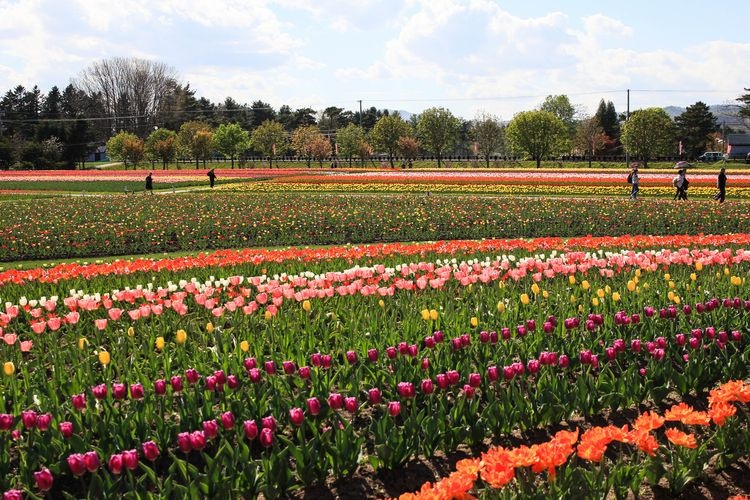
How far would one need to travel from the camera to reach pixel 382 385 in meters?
4.93

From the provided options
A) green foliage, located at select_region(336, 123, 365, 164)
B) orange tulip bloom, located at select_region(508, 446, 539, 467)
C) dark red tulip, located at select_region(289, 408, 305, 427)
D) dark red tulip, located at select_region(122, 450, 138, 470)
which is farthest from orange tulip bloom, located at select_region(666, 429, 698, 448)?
green foliage, located at select_region(336, 123, 365, 164)

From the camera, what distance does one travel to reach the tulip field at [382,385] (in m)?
3.59

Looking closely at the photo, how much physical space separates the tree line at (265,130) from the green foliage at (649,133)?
0.29ft

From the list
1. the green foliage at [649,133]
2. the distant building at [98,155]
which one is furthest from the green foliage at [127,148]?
the green foliage at [649,133]

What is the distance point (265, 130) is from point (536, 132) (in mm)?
31135

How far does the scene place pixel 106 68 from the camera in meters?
104

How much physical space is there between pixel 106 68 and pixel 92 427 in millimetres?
109907

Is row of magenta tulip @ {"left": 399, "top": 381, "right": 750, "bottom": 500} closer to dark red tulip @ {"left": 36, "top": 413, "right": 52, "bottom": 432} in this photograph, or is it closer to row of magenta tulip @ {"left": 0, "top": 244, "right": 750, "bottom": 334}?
dark red tulip @ {"left": 36, "top": 413, "right": 52, "bottom": 432}

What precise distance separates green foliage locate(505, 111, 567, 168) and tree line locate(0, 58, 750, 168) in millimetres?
101

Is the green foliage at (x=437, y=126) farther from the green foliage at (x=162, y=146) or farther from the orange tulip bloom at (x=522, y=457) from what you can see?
the orange tulip bloom at (x=522, y=457)

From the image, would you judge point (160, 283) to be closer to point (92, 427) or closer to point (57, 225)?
point (92, 427)

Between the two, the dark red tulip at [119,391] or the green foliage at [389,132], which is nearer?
the dark red tulip at [119,391]

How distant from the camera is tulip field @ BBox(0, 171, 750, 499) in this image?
141 inches

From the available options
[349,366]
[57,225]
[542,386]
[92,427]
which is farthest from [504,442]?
[57,225]
